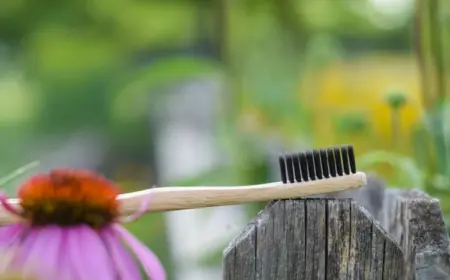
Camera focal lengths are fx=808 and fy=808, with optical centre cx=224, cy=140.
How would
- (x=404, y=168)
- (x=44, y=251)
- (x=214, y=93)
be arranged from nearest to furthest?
(x=44, y=251), (x=404, y=168), (x=214, y=93)

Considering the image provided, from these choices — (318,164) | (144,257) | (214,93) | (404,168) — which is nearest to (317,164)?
(318,164)

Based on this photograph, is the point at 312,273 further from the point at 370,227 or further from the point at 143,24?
the point at 143,24

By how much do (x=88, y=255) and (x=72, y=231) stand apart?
0.06ft

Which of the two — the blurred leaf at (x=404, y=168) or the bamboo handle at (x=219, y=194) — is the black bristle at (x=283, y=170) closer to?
the bamboo handle at (x=219, y=194)

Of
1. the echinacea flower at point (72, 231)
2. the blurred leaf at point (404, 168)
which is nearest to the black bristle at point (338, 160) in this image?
the echinacea flower at point (72, 231)

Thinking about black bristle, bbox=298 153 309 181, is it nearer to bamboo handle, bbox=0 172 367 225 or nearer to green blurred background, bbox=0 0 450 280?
bamboo handle, bbox=0 172 367 225

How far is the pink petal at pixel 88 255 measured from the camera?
449 mm

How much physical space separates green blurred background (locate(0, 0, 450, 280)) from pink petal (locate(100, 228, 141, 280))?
260 millimetres

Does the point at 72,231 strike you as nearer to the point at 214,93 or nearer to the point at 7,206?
the point at 7,206

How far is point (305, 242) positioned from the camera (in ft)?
1.65

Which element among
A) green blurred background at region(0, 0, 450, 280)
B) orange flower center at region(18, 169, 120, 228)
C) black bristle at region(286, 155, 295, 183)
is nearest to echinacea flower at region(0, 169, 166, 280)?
orange flower center at region(18, 169, 120, 228)

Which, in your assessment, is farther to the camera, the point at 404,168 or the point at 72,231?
the point at 404,168

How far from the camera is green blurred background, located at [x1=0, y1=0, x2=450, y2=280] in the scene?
3.10 feet

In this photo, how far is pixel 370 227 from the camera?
1.66 ft
